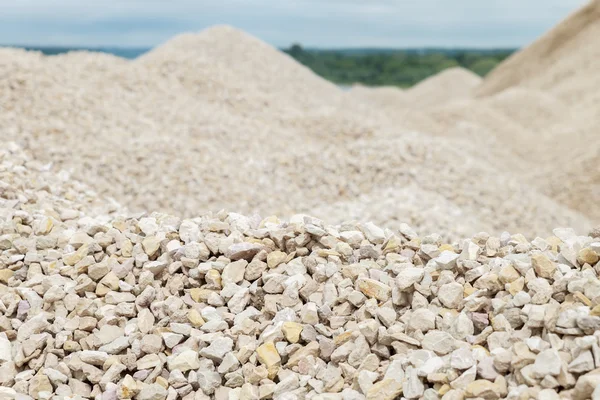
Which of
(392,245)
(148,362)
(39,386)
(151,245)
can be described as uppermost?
(392,245)

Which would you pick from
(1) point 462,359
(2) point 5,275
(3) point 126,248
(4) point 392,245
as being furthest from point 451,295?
(2) point 5,275

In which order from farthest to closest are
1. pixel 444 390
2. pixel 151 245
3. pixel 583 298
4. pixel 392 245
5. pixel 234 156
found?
1. pixel 234 156
2. pixel 151 245
3. pixel 392 245
4. pixel 583 298
5. pixel 444 390

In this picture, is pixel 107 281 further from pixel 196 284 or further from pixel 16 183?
pixel 16 183

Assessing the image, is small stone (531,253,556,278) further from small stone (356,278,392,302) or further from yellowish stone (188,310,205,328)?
yellowish stone (188,310,205,328)

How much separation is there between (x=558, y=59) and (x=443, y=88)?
467cm

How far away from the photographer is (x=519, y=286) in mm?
2330

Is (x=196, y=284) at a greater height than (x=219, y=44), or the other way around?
(x=219, y=44)

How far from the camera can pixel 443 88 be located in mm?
24688

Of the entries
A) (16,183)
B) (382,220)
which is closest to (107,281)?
(16,183)

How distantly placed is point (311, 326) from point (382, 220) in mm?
3270

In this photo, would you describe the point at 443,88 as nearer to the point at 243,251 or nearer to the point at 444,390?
the point at 243,251

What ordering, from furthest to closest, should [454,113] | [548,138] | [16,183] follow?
[454,113]
[548,138]
[16,183]

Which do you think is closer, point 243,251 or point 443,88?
point 243,251

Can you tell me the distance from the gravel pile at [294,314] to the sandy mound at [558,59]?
1791 cm
